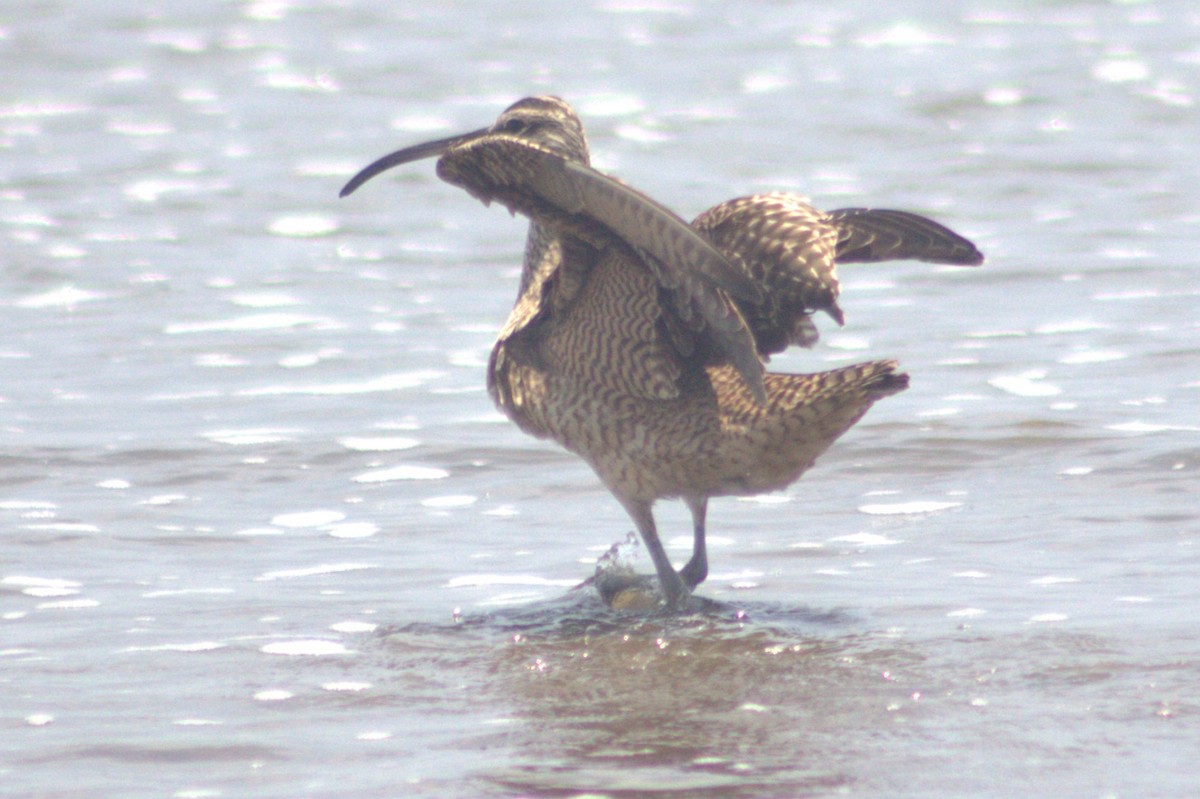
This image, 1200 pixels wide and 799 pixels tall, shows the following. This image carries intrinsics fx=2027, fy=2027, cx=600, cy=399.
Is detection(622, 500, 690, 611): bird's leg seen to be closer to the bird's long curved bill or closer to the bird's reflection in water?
the bird's reflection in water

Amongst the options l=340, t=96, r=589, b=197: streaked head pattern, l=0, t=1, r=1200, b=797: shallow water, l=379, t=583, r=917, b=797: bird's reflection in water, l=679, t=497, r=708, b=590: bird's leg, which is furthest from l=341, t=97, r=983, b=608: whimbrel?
l=0, t=1, r=1200, b=797: shallow water

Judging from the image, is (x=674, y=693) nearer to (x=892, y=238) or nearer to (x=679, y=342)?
(x=679, y=342)

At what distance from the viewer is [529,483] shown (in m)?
7.42

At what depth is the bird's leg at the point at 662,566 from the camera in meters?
5.81

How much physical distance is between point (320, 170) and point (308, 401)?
18.2ft

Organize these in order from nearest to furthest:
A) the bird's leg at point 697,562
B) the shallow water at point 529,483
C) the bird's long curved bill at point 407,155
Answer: the shallow water at point 529,483 → the bird's long curved bill at point 407,155 → the bird's leg at point 697,562

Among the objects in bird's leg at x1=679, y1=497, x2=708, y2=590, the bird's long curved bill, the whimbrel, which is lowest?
bird's leg at x1=679, y1=497, x2=708, y2=590

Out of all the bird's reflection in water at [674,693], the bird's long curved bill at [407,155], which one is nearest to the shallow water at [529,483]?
the bird's reflection in water at [674,693]

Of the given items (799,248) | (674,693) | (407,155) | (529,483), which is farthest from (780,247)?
(529,483)

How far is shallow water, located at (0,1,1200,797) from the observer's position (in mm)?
4523

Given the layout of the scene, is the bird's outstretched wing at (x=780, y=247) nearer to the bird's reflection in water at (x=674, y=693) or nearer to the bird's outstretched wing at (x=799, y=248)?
the bird's outstretched wing at (x=799, y=248)

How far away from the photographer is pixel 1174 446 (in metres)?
7.27

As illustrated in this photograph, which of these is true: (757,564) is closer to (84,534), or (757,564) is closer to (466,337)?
(84,534)

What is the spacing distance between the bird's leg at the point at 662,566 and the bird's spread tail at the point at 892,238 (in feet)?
2.98
